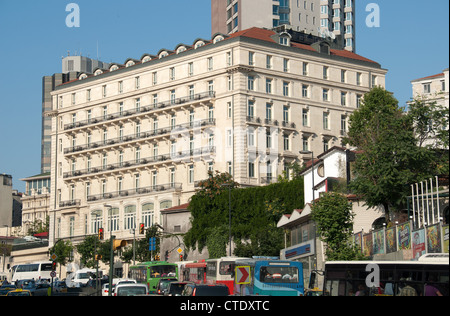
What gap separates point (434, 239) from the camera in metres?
34.7

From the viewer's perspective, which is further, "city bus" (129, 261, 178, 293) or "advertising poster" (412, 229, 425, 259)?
"city bus" (129, 261, 178, 293)

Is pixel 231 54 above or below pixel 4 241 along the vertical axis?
above

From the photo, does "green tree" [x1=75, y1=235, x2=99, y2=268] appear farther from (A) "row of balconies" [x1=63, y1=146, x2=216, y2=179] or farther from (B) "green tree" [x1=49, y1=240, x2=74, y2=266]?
(A) "row of balconies" [x1=63, y1=146, x2=216, y2=179]

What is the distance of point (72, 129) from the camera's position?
12606cm

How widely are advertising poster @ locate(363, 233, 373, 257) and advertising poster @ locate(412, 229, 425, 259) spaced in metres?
9.41

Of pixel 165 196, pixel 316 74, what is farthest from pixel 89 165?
pixel 316 74

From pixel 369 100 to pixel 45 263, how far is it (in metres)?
50.1

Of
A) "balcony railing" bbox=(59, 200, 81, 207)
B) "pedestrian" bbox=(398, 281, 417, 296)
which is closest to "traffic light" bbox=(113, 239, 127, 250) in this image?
"pedestrian" bbox=(398, 281, 417, 296)

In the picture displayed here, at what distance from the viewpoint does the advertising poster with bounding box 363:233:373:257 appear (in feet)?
160

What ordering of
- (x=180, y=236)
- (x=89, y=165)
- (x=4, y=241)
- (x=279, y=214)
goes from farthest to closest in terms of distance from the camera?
1. (x=4, y=241)
2. (x=89, y=165)
3. (x=180, y=236)
4. (x=279, y=214)

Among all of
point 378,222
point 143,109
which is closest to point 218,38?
point 143,109

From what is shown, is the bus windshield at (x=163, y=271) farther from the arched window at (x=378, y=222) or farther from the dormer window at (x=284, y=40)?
the dormer window at (x=284, y=40)

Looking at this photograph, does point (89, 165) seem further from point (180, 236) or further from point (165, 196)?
point (180, 236)
